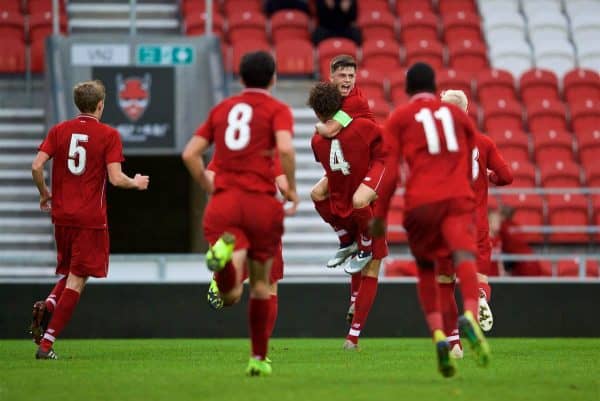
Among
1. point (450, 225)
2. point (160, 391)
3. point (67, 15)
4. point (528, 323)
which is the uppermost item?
point (67, 15)

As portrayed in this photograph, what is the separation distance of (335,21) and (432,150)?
1255 cm

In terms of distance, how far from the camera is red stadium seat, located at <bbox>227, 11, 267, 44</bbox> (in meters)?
20.2

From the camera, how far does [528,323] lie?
14859 millimetres

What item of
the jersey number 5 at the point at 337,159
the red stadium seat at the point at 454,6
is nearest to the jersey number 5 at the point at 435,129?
the jersey number 5 at the point at 337,159

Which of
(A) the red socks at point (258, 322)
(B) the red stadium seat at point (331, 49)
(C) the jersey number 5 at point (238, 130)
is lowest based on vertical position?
(A) the red socks at point (258, 322)

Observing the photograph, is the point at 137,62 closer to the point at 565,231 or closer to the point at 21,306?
the point at 21,306

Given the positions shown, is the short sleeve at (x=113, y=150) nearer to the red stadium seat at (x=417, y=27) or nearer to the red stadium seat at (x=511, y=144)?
the red stadium seat at (x=511, y=144)

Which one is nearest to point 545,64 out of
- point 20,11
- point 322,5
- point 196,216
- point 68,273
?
point 322,5

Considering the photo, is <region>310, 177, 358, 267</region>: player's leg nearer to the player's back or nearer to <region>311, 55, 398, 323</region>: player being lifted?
<region>311, 55, 398, 323</region>: player being lifted

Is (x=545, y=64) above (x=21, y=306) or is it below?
above

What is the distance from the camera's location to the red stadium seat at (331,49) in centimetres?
1962

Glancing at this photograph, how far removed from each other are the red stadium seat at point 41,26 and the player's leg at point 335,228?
9.68 m

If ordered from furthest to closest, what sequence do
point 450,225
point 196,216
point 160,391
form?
point 196,216, point 450,225, point 160,391

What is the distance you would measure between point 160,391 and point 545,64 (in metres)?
15.0
